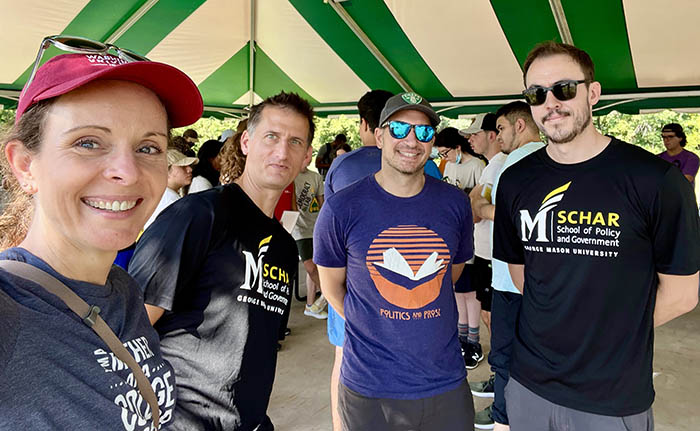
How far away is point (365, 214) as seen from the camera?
1826 mm

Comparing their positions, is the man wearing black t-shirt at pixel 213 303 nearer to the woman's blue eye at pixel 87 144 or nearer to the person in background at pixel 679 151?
the woman's blue eye at pixel 87 144

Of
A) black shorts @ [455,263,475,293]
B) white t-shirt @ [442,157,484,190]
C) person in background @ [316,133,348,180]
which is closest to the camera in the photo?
black shorts @ [455,263,475,293]

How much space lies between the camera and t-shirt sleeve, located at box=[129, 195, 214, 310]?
1223mm

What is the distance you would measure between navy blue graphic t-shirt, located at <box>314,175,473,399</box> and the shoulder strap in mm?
Answer: 1091

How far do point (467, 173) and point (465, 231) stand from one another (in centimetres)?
252

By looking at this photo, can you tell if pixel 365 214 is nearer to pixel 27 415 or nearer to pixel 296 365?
pixel 27 415

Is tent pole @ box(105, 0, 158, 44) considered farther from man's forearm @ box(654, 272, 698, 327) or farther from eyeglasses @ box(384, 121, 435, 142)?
man's forearm @ box(654, 272, 698, 327)

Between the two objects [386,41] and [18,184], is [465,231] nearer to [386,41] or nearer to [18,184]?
[18,184]

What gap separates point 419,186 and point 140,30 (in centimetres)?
501

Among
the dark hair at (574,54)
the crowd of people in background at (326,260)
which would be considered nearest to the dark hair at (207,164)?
the crowd of people in background at (326,260)

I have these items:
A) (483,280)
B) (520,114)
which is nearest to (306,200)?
(483,280)

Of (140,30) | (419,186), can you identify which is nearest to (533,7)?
(419,186)

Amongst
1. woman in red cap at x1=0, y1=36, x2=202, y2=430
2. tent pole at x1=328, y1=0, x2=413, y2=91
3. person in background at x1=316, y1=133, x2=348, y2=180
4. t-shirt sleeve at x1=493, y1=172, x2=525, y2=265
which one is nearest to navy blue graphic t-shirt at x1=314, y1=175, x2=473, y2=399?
t-shirt sleeve at x1=493, y1=172, x2=525, y2=265

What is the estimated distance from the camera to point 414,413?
170cm
